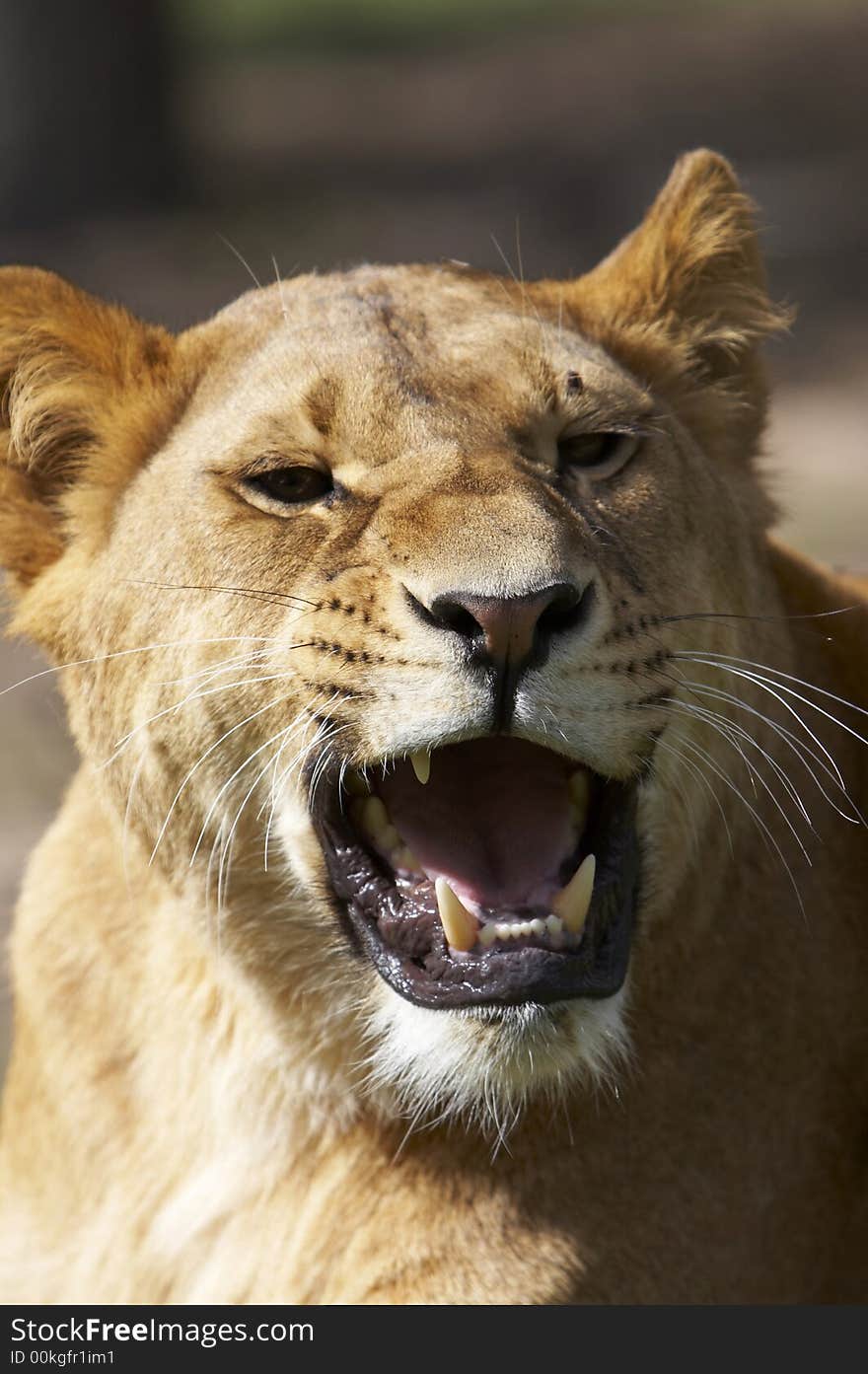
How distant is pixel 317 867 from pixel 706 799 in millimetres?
588

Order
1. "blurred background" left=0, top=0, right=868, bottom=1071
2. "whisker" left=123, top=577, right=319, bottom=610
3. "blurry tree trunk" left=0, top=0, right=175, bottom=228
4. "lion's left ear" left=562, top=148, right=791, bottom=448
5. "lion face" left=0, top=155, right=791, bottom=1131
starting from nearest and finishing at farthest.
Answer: "lion face" left=0, top=155, right=791, bottom=1131 < "whisker" left=123, top=577, right=319, bottom=610 < "lion's left ear" left=562, top=148, right=791, bottom=448 < "blurred background" left=0, top=0, right=868, bottom=1071 < "blurry tree trunk" left=0, top=0, right=175, bottom=228

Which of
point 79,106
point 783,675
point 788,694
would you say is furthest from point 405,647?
point 79,106

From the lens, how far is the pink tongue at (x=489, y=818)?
2760 mm

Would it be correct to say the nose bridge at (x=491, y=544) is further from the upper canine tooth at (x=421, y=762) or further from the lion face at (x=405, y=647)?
the upper canine tooth at (x=421, y=762)

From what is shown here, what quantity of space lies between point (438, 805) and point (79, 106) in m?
10.5

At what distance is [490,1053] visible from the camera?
2.66 metres

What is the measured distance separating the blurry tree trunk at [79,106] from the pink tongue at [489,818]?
406 inches

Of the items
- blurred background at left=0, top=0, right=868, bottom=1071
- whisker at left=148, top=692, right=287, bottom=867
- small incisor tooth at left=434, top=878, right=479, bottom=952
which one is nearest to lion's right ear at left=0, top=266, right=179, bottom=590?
whisker at left=148, top=692, right=287, bottom=867

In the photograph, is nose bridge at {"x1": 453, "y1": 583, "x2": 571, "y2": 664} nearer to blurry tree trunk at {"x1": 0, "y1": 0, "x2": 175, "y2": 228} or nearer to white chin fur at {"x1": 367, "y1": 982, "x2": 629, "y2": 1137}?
white chin fur at {"x1": 367, "y1": 982, "x2": 629, "y2": 1137}

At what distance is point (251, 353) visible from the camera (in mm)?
3037

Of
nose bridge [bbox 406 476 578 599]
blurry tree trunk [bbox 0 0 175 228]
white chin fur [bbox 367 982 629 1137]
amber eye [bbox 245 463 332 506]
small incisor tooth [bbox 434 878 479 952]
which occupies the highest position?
blurry tree trunk [bbox 0 0 175 228]

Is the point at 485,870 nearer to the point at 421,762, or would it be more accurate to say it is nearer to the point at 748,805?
the point at 421,762

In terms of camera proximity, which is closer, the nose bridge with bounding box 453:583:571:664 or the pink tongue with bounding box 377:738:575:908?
the nose bridge with bounding box 453:583:571:664

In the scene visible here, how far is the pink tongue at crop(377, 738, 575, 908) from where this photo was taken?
9.05ft
